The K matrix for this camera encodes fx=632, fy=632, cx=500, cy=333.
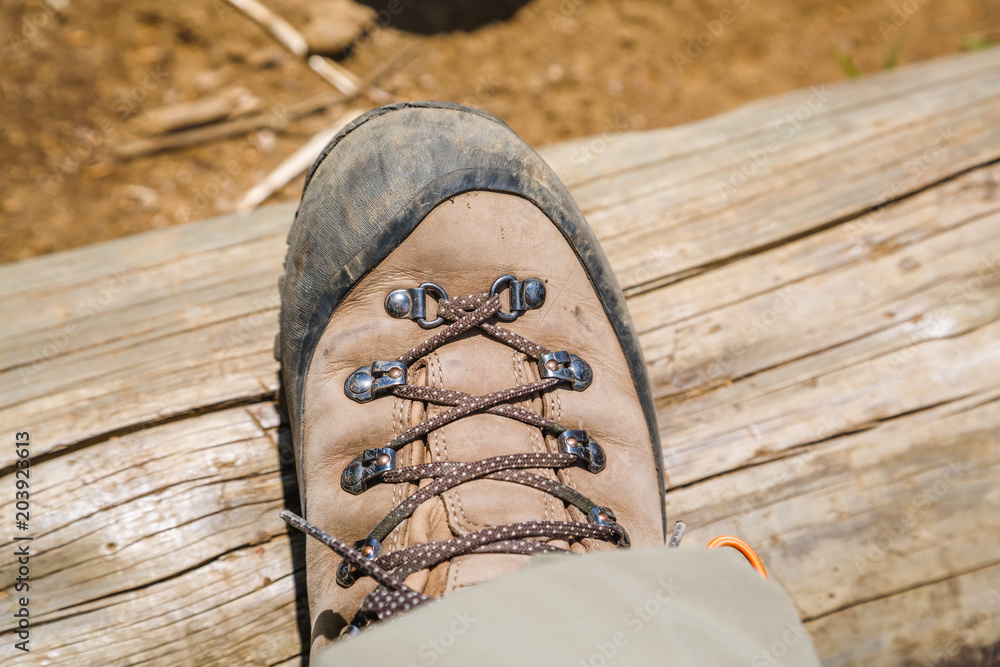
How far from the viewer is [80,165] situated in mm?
2982

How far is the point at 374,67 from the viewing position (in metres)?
3.32

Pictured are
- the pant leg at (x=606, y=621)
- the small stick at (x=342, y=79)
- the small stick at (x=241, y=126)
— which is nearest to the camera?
the pant leg at (x=606, y=621)

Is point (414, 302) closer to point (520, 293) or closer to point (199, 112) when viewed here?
point (520, 293)

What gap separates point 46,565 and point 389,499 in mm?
795

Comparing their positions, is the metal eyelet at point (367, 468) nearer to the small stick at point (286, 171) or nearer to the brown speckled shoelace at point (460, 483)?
the brown speckled shoelace at point (460, 483)

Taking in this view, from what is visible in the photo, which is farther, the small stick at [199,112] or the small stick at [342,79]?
the small stick at [342,79]

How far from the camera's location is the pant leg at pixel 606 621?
0.90m

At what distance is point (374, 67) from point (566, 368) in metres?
2.57

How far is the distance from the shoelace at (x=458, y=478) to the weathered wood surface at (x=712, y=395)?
346 millimetres

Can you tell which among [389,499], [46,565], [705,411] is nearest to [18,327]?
[46,565]

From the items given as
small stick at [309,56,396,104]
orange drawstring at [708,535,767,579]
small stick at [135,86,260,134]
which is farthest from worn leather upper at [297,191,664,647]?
small stick at [135,86,260,134]

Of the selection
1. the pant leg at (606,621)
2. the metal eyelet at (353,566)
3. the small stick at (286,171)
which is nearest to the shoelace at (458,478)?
the metal eyelet at (353,566)

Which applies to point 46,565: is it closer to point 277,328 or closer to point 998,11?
point 277,328

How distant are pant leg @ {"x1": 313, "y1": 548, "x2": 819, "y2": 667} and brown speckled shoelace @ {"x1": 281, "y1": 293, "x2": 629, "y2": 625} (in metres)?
0.14
